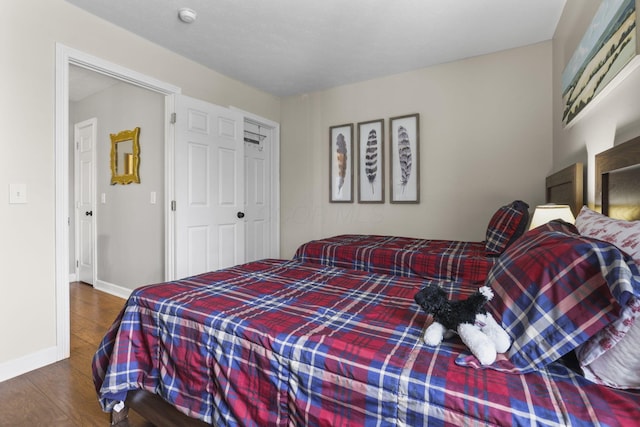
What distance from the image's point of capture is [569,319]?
0.75 m

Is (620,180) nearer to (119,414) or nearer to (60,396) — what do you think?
(119,414)

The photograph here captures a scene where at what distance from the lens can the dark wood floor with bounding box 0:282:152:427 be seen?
157 cm

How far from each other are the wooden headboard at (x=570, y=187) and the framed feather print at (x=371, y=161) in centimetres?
163

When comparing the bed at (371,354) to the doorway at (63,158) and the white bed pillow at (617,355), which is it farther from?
the doorway at (63,158)

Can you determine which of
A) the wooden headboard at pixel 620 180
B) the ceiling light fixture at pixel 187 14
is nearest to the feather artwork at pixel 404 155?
the wooden headboard at pixel 620 180

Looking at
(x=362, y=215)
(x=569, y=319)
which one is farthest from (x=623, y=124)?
(x=362, y=215)

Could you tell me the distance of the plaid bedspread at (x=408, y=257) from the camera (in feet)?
6.75

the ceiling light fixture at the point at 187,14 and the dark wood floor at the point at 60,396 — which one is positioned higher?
the ceiling light fixture at the point at 187,14

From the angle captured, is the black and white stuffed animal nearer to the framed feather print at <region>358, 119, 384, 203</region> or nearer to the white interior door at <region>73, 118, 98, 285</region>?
the framed feather print at <region>358, 119, 384, 203</region>

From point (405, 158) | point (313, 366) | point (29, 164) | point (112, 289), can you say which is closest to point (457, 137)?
point (405, 158)

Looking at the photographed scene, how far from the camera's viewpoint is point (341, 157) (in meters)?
3.83

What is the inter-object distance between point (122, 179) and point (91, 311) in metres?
1.46

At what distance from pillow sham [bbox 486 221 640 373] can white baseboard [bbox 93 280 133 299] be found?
3.85m

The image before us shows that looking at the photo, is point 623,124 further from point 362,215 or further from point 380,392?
point 362,215
